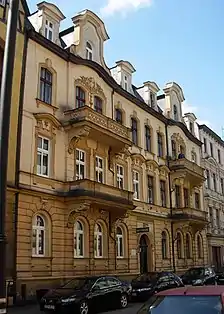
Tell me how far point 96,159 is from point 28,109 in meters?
5.97

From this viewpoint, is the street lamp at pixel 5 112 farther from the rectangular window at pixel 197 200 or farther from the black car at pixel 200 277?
the rectangular window at pixel 197 200

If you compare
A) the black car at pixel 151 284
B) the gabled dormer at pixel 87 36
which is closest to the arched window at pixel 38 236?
the black car at pixel 151 284

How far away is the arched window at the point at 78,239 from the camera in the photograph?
22094 mm

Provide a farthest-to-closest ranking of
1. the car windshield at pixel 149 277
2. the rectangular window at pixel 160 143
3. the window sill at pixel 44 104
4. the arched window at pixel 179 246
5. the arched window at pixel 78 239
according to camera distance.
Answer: the rectangular window at pixel 160 143
the arched window at pixel 179 246
the arched window at pixel 78 239
the window sill at pixel 44 104
the car windshield at pixel 149 277

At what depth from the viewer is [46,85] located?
2238 cm

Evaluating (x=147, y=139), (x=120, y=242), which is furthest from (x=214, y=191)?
(x=120, y=242)

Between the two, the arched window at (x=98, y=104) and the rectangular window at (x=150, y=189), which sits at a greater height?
the arched window at (x=98, y=104)

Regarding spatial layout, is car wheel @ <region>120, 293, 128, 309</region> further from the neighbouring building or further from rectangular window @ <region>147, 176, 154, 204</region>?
rectangular window @ <region>147, 176, 154, 204</region>

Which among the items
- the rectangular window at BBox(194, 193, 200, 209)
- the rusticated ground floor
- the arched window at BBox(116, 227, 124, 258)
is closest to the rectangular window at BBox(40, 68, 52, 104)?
the rusticated ground floor

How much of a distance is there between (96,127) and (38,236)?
6.86m

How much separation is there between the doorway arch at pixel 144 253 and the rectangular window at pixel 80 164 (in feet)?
27.5

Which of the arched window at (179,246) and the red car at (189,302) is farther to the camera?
the arched window at (179,246)

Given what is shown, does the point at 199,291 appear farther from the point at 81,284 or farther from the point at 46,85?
the point at 46,85

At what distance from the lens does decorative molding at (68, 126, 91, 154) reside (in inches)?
870
